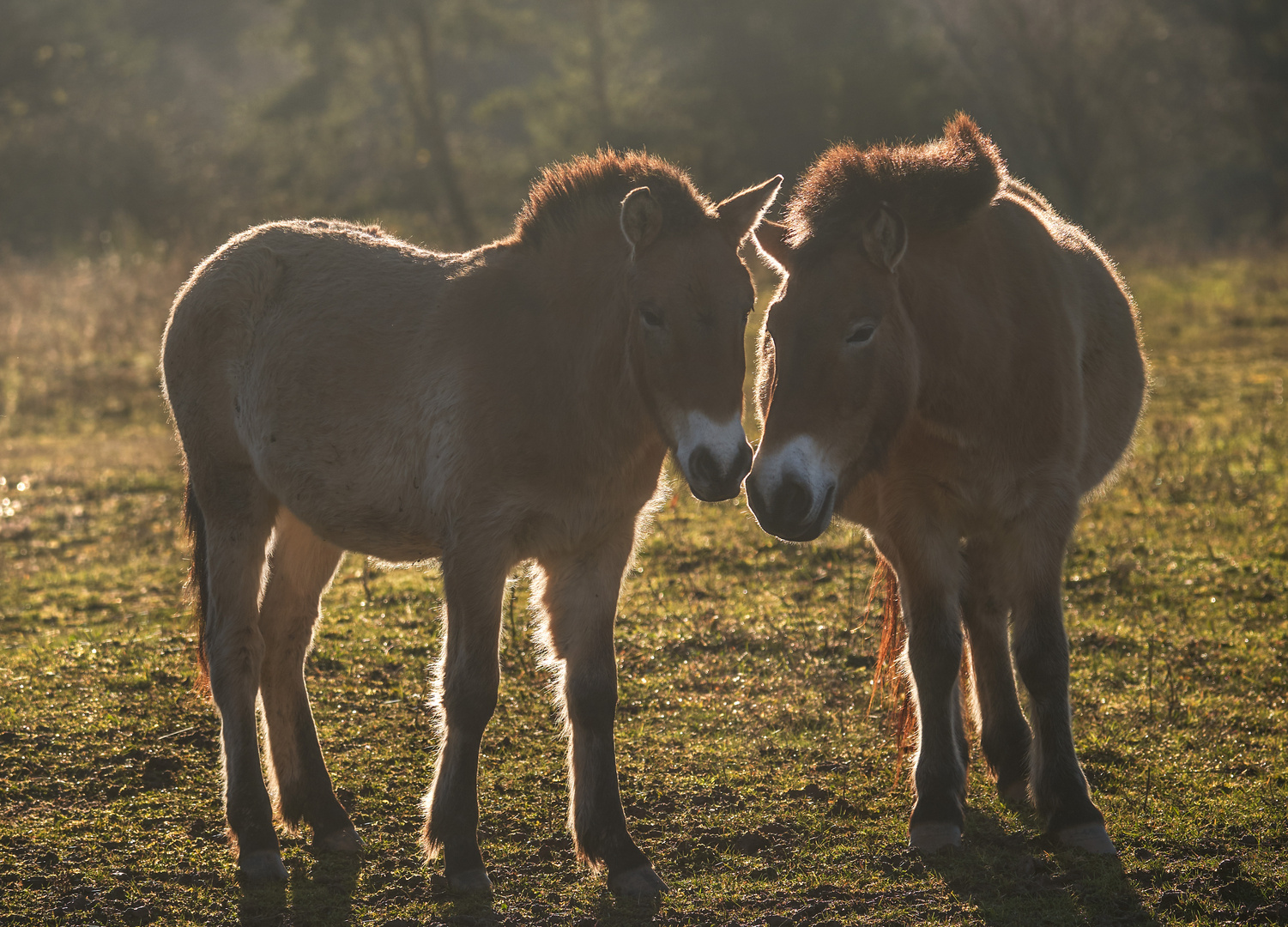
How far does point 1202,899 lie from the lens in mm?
3488

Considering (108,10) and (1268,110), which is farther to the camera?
(108,10)

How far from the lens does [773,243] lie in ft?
14.6

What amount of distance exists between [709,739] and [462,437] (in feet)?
6.42

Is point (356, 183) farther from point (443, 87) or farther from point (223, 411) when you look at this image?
point (223, 411)

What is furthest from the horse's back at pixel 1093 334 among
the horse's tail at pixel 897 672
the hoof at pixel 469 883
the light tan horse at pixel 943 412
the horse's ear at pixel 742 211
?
the hoof at pixel 469 883

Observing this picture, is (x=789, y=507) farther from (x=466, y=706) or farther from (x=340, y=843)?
(x=340, y=843)

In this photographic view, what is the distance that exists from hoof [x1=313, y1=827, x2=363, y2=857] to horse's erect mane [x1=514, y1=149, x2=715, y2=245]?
2.29 metres

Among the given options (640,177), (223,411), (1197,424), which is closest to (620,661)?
(223,411)

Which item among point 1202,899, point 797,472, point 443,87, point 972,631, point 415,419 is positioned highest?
point 443,87

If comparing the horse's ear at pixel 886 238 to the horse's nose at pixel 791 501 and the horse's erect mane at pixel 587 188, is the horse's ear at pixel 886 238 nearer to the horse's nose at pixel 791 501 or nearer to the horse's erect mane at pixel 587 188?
the horse's erect mane at pixel 587 188

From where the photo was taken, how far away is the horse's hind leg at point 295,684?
420 centimetres

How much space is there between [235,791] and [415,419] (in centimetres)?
147

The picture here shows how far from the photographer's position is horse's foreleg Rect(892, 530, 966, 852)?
4070 millimetres

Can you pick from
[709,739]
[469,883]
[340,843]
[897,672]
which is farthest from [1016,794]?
[340,843]
